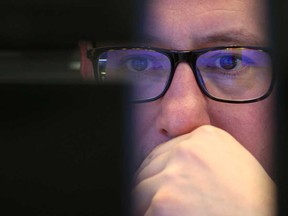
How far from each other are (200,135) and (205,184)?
0.11 meters

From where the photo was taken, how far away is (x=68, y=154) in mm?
406

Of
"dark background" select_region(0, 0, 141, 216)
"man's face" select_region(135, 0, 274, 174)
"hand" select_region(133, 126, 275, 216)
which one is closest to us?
"dark background" select_region(0, 0, 141, 216)

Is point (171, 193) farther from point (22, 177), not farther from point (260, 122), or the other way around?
point (260, 122)

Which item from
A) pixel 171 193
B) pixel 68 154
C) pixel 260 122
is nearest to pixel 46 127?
pixel 68 154

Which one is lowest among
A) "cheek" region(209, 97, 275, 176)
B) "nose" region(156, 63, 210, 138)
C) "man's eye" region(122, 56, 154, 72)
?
"cheek" region(209, 97, 275, 176)

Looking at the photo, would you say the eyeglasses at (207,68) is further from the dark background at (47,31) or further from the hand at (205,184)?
the dark background at (47,31)

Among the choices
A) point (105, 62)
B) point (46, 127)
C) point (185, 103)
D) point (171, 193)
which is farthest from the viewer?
point (105, 62)

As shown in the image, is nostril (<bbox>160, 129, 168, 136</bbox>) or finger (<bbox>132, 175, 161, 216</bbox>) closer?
finger (<bbox>132, 175, 161, 216</bbox>)

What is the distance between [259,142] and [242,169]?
12.0 inches

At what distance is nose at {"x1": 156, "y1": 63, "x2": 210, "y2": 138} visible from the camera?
2.37ft

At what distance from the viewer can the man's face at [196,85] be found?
0.74 m

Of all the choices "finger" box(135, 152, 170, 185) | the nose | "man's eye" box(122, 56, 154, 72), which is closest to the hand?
"finger" box(135, 152, 170, 185)

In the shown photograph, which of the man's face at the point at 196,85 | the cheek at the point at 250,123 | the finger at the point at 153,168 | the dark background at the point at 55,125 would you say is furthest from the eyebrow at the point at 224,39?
the dark background at the point at 55,125

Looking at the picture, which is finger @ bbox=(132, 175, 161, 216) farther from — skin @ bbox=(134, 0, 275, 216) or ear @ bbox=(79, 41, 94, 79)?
ear @ bbox=(79, 41, 94, 79)
